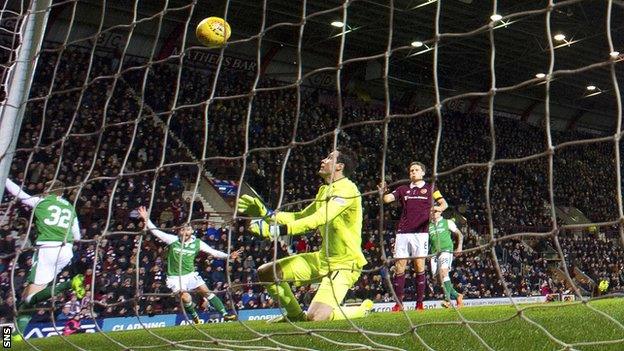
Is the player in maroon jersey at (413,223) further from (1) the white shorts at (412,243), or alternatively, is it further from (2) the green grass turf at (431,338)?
(2) the green grass turf at (431,338)

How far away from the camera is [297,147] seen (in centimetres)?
747

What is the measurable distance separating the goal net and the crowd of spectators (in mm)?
57

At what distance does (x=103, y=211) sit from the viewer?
1176 cm

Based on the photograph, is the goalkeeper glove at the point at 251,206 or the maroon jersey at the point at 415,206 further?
the maroon jersey at the point at 415,206

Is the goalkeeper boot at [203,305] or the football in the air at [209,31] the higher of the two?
the football in the air at [209,31]

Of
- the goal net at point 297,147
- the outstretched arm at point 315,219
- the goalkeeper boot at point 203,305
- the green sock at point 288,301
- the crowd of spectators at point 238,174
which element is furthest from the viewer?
the goalkeeper boot at point 203,305

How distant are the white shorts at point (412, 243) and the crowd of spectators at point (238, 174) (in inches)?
28.4

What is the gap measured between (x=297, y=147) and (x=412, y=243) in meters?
1.88

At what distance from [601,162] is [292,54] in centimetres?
1396

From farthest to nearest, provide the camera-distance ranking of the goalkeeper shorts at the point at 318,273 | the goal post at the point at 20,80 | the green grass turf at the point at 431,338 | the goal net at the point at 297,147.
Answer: the goal net at the point at 297,147 → the goalkeeper shorts at the point at 318,273 → the goal post at the point at 20,80 → the green grass turf at the point at 431,338

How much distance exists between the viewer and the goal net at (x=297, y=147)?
32.6 feet

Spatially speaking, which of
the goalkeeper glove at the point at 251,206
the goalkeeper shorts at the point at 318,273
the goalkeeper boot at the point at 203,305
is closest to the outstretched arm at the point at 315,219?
the goalkeeper glove at the point at 251,206

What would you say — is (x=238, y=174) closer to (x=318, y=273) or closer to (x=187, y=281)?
(x=187, y=281)

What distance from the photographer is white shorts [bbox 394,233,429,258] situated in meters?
7.97
